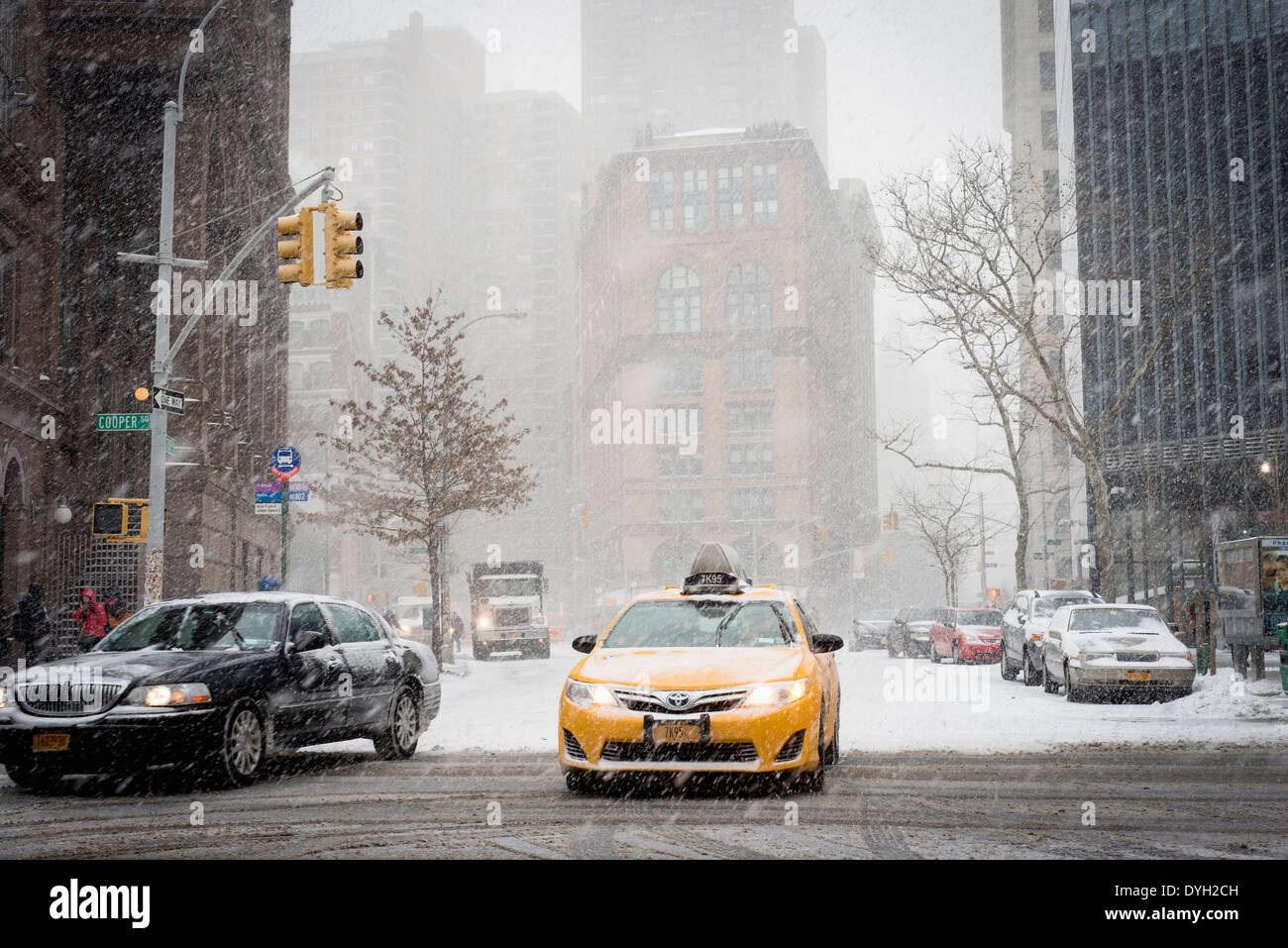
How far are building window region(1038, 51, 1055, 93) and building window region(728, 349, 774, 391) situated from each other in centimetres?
2741

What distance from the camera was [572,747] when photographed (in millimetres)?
9188

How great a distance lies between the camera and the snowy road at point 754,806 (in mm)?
Answer: 7016

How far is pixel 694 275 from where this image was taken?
96750 millimetres

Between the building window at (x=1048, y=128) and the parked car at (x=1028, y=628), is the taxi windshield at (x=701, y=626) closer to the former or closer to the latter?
the parked car at (x=1028, y=628)

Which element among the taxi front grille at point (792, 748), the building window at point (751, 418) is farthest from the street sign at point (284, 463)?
the building window at point (751, 418)

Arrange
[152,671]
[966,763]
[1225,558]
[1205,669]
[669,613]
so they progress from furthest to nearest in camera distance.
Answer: [1225,558] < [1205,669] < [966,763] < [669,613] < [152,671]

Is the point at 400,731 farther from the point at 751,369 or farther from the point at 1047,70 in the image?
the point at 1047,70

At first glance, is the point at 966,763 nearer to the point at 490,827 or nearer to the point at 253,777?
the point at 490,827

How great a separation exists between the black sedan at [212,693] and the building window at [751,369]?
82.7 m

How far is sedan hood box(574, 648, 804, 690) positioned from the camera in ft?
29.7

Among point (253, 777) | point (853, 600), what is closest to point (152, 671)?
point (253, 777)

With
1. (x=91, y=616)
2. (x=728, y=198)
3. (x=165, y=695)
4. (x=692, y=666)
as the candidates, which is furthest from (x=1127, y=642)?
(x=728, y=198)
